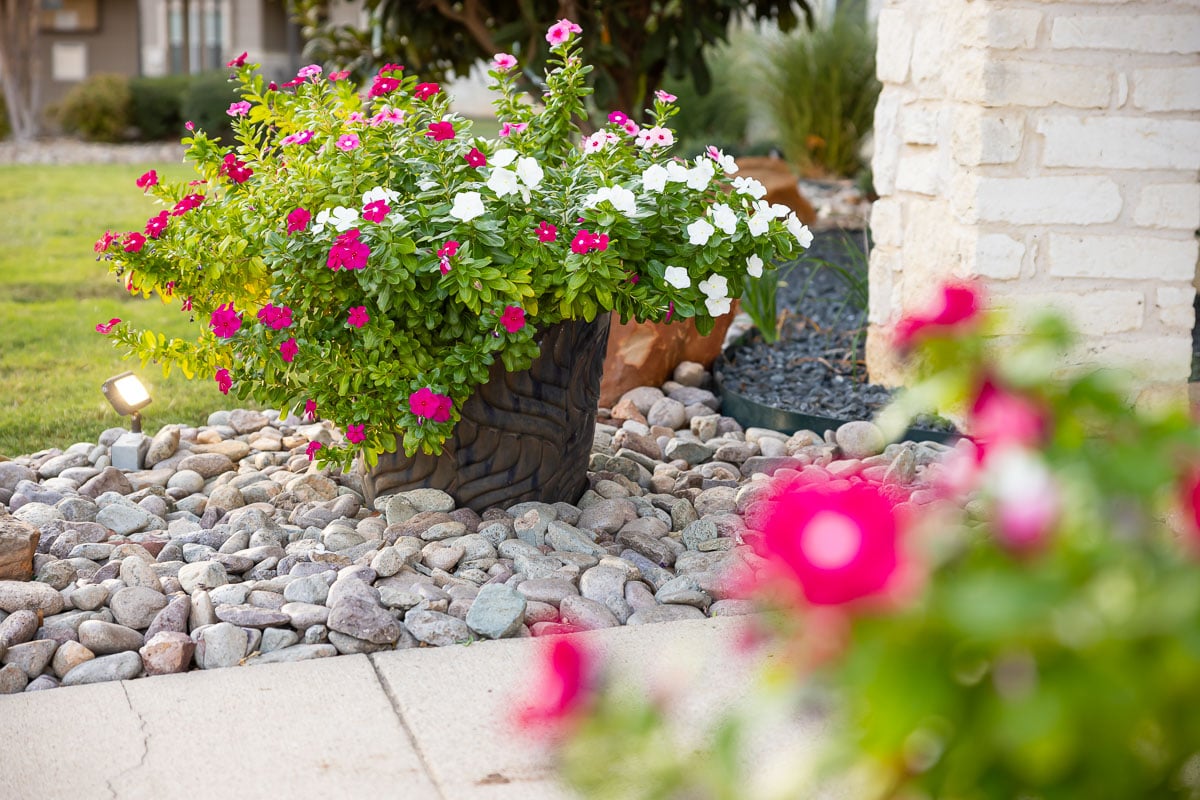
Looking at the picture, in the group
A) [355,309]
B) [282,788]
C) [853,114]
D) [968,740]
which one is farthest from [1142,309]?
[853,114]

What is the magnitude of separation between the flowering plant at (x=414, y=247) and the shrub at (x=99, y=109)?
11901 mm

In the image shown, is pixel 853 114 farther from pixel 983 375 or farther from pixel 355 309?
pixel 983 375

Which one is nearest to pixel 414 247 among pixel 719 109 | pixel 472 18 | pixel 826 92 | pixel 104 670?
pixel 104 670

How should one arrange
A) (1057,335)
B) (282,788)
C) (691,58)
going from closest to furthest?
(1057,335), (282,788), (691,58)

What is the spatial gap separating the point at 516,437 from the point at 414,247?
0.54 m

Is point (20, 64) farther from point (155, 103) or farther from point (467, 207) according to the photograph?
point (467, 207)

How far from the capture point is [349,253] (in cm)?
241

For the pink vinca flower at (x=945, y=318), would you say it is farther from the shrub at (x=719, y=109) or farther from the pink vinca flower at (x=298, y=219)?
the shrub at (x=719, y=109)

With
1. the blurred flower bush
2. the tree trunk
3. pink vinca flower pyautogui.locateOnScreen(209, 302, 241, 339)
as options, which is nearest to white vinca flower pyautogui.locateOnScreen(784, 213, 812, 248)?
pink vinca flower pyautogui.locateOnScreen(209, 302, 241, 339)

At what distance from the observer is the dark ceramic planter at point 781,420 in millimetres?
3553

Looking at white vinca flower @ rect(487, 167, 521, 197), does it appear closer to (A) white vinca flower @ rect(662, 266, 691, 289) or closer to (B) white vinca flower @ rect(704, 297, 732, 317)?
(A) white vinca flower @ rect(662, 266, 691, 289)

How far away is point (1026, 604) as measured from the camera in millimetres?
705

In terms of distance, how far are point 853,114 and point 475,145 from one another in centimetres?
663

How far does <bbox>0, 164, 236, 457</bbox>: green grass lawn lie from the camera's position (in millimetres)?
3916
